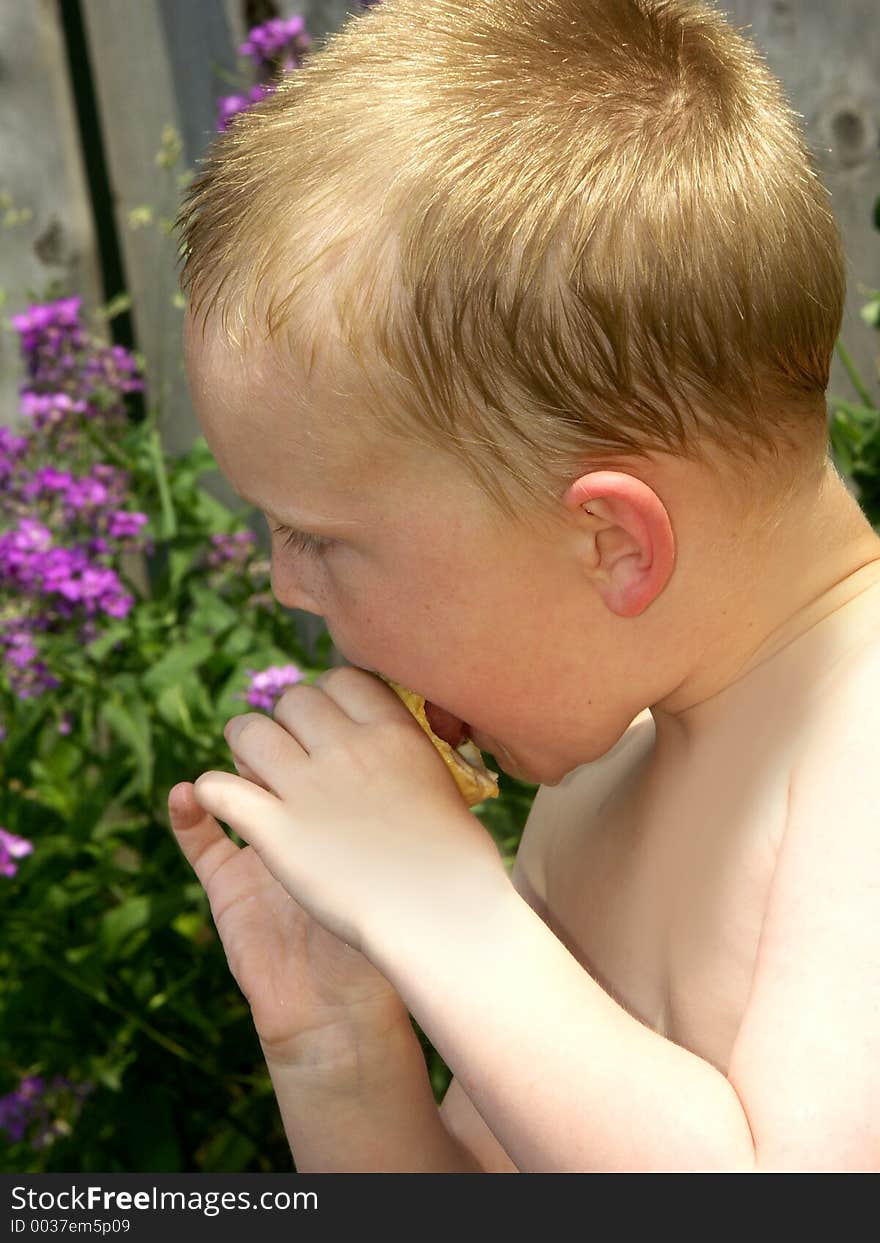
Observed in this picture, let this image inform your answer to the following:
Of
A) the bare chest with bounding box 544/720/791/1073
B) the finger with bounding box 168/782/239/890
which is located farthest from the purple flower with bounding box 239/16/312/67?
the bare chest with bounding box 544/720/791/1073

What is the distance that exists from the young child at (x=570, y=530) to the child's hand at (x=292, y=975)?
0.65 feet

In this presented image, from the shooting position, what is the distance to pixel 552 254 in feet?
2.82

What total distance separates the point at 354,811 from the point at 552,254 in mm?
381

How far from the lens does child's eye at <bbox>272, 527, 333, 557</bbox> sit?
39.1 inches

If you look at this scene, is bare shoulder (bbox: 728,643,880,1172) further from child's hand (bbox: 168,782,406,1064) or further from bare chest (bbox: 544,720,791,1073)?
child's hand (bbox: 168,782,406,1064)

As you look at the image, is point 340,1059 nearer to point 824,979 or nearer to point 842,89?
point 824,979

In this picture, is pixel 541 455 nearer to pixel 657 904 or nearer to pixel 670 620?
pixel 670 620

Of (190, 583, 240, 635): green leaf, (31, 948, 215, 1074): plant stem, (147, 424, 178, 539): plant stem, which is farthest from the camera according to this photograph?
(147, 424, 178, 539): plant stem

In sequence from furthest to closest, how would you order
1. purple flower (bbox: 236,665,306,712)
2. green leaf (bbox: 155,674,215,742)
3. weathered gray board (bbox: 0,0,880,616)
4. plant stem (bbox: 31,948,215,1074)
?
1. weathered gray board (bbox: 0,0,880,616)
2. green leaf (bbox: 155,674,215,742)
3. plant stem (bbox: 31,948,215,1074)
4. purple flower (bbox: 236,665,306,712)

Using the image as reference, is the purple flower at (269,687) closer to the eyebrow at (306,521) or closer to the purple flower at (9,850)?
the purple flower at (9,850)

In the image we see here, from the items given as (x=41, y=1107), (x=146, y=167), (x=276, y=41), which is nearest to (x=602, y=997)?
(x=41, y=1107)

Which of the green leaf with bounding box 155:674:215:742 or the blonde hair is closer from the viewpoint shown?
the blonde hair

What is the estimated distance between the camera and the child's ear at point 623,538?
0.89m

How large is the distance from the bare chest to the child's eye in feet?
0.96
